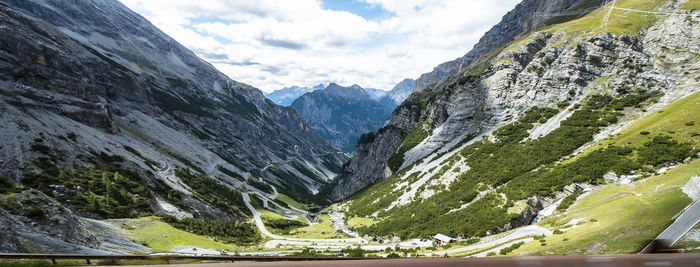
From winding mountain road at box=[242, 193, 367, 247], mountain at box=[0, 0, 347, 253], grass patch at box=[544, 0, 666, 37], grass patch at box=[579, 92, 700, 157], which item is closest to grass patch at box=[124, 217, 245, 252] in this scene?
mountain at box=[0, 0, 347, 253]

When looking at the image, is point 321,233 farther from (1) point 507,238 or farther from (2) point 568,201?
(2) point 568,201

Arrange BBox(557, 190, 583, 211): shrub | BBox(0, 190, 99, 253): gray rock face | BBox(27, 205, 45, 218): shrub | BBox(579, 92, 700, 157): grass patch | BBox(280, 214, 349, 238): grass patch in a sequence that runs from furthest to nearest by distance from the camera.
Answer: BBox(280, 214, 349, 238): grass patch
BBox(579, 92, 700, 157): grass patch
BBox(557, 190, 583, 211): shrub
BBox(27, 205, 45, 218): shrub
BBox(0, 190, 99, 253): gray rock face

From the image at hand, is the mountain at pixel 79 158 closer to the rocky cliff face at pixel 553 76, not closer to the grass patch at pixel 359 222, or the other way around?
the grass patch at pixel 359 222

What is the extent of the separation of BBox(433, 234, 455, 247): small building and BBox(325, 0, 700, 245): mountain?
232 centimetres

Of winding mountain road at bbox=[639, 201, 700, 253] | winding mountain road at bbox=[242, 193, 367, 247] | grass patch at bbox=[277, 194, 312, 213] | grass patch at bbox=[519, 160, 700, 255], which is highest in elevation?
winding mountain road at bbox=[639, 201, 700, 253]

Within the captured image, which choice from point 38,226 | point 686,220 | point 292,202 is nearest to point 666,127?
point 686,220

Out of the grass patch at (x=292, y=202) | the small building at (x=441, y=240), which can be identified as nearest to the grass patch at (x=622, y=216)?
the small building at (x=441, y=240)

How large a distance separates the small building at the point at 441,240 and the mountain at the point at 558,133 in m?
2.32

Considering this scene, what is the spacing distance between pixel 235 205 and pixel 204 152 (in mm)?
63371

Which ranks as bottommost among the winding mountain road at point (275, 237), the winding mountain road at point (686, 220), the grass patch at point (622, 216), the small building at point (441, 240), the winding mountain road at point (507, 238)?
the winding mountain road at point (275, 237)

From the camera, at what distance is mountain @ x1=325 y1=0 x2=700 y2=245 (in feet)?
141

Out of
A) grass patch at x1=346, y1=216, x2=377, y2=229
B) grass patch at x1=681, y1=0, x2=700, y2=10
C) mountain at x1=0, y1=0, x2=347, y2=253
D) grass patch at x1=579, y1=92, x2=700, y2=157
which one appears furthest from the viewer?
grass patch at x1=346, y1=216, x2=377, y2=229

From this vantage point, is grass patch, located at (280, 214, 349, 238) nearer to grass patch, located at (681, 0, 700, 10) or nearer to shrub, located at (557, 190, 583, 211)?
shrub, located at (557, 190, 583, 211)

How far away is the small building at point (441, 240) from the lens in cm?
4650
